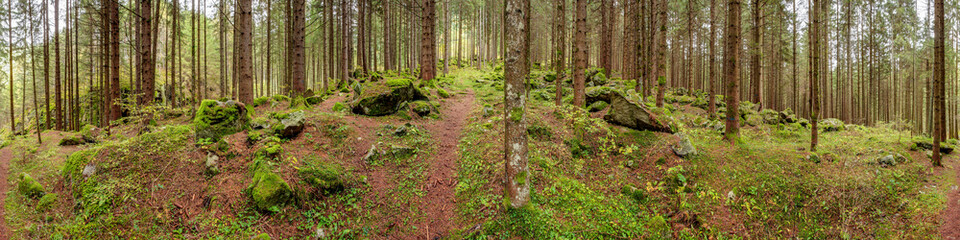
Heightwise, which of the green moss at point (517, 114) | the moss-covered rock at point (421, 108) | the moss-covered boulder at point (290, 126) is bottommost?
the moss-covered boulder at point (290, 126)

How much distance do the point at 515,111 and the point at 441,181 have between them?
7.97 feet

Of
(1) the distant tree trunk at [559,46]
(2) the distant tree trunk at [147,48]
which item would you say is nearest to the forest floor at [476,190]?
(1) the distant tree trunk at [559,46]

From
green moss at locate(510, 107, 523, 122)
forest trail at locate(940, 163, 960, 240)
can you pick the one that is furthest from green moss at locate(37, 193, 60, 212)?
forest trail at locate(940, 163, 960, 240)

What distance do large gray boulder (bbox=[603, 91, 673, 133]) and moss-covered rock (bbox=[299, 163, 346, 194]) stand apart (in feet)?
23.8

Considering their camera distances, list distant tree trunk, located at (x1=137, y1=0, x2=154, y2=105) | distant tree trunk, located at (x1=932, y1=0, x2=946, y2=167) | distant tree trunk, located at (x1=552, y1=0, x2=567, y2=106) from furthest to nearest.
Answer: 1. distant tree trunk, located at (x1=552, y1=0, x2=567, y2=106)
2. distant tree trunk, located at (x1=137, y1=0, x2=154, y2=105)
3. distant tree trunk, located at (x1=932, y1=0, x2=946, y2=167)

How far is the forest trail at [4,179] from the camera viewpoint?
4.80 m

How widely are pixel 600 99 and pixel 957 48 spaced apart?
2716cm

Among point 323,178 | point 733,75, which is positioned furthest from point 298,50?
point 733,75

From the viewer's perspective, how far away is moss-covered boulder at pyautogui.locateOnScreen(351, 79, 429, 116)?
10281mm

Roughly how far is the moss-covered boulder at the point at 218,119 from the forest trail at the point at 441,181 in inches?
174

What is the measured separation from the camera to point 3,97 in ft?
98.1

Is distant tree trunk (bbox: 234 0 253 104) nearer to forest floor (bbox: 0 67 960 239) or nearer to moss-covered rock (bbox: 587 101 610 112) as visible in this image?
forest floor (bbox: 0 67 960 239)

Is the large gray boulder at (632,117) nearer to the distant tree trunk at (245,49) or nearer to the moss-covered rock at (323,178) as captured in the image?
the moss-covered rock at (323,178)

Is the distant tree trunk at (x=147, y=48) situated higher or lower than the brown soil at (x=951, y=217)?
higher
